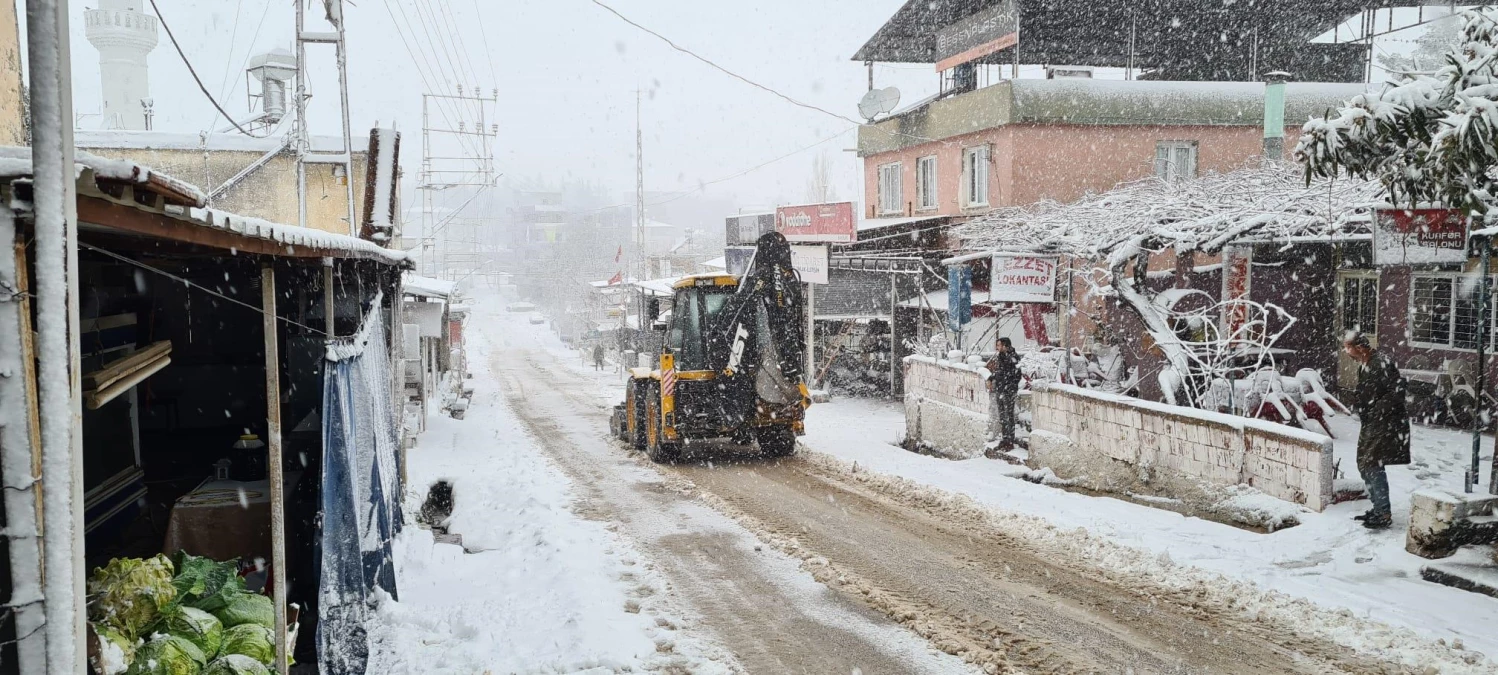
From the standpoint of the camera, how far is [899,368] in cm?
2219

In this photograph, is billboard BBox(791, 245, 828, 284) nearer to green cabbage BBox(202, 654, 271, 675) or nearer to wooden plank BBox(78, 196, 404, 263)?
wooden plank BBox(78, 196, 404, 263)

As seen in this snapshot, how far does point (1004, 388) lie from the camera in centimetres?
1378

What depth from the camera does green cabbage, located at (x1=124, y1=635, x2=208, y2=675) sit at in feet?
12.1

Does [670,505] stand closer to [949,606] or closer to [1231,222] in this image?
[949,606]

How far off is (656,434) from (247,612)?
9852 millimetres

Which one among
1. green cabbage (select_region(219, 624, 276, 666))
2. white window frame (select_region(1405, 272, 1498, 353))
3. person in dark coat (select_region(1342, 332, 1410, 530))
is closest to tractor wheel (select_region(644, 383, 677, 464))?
person in dark coat (select_region(1342, 332, 1410, 530))

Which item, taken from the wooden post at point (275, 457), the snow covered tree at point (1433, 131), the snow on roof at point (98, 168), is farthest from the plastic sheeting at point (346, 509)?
the snow covered tree at point (1433, 131)

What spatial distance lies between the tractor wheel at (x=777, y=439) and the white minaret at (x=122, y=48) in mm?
34117

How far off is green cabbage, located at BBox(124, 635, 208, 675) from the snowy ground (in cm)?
731

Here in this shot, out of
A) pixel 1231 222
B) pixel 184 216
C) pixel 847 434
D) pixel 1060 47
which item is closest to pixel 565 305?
pixel 1060 47

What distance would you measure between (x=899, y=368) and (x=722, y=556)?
13.5 m

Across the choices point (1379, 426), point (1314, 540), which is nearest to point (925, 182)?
point (1379, 426)

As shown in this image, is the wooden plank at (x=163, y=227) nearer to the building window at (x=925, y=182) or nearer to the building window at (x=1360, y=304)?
the building window at (x=1360, y=304)

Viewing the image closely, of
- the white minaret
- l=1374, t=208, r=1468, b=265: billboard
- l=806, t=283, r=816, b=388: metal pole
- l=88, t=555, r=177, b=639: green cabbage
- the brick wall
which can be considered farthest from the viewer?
the white minaret
